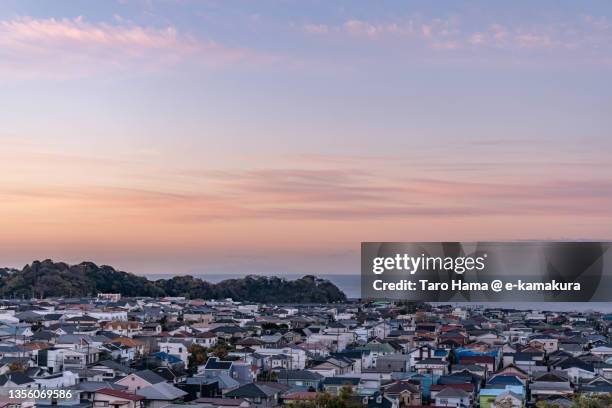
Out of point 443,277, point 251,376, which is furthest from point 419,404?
point 443,277

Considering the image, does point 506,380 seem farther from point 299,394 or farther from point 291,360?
point 291,360

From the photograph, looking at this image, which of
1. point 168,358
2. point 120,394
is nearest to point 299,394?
point 120,394

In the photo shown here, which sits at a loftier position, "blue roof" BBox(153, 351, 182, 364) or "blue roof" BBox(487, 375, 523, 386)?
"blue roof" BBox(153, 351, 182, 364)

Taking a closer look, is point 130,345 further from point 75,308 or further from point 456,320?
point 456,320

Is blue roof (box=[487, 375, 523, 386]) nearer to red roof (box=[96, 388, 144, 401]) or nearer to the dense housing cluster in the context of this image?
the dense housing cluster

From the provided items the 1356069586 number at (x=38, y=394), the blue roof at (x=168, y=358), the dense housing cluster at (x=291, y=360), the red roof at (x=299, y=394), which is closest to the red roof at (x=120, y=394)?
the dense housing cluster at (x=291, y=360)

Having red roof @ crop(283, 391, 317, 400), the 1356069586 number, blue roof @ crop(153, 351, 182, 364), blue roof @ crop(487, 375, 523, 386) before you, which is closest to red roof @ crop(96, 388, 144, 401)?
the 1356069586 number

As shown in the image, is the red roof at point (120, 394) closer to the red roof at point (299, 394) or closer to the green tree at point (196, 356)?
the red roof at point (299, 394)

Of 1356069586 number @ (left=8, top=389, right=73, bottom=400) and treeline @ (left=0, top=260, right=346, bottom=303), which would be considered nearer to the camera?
1356069586 number @ (left=8, top=389, right=73, bottom=400)
